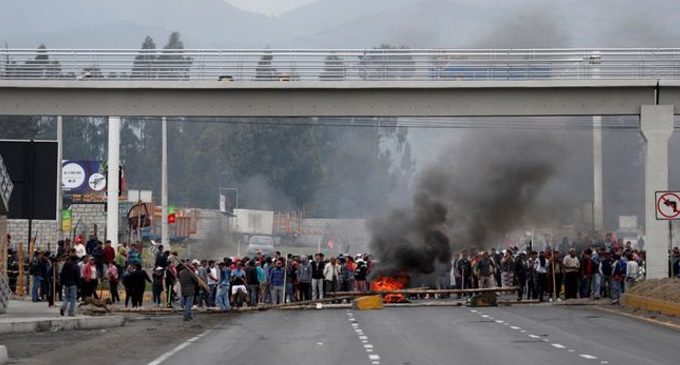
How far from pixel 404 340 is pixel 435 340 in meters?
0.58

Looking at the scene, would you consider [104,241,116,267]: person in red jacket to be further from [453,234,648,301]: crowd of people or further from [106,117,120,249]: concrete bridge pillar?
[453,234,648,301]: crowd of people

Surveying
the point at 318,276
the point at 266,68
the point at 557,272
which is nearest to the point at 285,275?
the point at 318,276

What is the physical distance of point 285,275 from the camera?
4291cm

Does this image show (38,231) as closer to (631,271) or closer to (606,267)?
(606,267)

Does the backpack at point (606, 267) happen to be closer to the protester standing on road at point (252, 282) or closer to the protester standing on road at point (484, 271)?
the protester standing on road at point (484, 271)

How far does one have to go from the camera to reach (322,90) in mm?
39938

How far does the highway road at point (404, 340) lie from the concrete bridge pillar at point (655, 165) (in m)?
5.02

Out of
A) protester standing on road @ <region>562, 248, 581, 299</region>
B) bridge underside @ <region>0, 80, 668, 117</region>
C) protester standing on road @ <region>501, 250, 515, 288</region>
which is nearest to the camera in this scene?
bridge underside @ <region>0, 80, 668, 117</region>

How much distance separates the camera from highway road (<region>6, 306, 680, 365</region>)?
20.4m

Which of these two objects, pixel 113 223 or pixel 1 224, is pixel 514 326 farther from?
pixel 113 223

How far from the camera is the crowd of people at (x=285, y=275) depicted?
130 feet

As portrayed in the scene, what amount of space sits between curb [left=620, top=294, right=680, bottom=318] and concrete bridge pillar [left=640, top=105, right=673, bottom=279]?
7.57 feet

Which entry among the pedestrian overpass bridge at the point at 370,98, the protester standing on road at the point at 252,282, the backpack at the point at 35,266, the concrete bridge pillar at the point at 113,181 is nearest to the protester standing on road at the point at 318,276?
the protester standing on road at the point at 252,282

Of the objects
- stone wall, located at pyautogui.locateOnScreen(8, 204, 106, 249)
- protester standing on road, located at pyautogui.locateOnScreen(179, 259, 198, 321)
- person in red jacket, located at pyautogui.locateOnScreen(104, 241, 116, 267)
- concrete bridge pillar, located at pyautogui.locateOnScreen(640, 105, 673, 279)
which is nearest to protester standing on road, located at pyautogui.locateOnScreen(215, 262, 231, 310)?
person in red jacket, located at pyautogui.locateOnScreen(104, 241, 116, 267)
